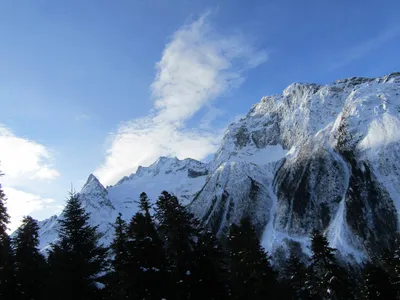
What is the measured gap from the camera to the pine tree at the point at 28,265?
23.8 meters

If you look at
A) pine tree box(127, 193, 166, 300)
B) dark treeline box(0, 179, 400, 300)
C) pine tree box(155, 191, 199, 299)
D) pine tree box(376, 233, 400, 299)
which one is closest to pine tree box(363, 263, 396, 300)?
pine tree box(376, 233, 400, 299)

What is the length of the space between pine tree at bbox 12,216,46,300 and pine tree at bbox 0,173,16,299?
1.61ft

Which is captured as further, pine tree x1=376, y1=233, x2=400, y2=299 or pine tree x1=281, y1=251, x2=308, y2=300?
pine tree x1=281, y1=251, x2=308, y2=300

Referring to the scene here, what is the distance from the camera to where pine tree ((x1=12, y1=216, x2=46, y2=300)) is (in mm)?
23781

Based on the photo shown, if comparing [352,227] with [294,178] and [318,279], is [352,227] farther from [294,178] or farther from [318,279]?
[318,279]

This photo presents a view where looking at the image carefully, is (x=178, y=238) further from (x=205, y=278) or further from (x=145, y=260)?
(x=145, y=260)

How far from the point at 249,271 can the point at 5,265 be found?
1942 cm

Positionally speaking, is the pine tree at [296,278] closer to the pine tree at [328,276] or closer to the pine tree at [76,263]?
the pine tree at [328,276]

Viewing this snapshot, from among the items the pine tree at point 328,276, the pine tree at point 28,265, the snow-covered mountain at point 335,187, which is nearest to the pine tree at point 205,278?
the pine tree at point 28,265

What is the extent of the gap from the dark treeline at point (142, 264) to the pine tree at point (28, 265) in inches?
2.4

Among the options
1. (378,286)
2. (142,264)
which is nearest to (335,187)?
(378,286)

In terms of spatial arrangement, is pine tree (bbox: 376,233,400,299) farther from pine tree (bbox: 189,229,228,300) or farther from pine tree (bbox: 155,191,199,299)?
pine tree (bbox: 155,191,199,299)

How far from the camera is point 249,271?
31.8 m

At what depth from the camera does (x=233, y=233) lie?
35.9m
